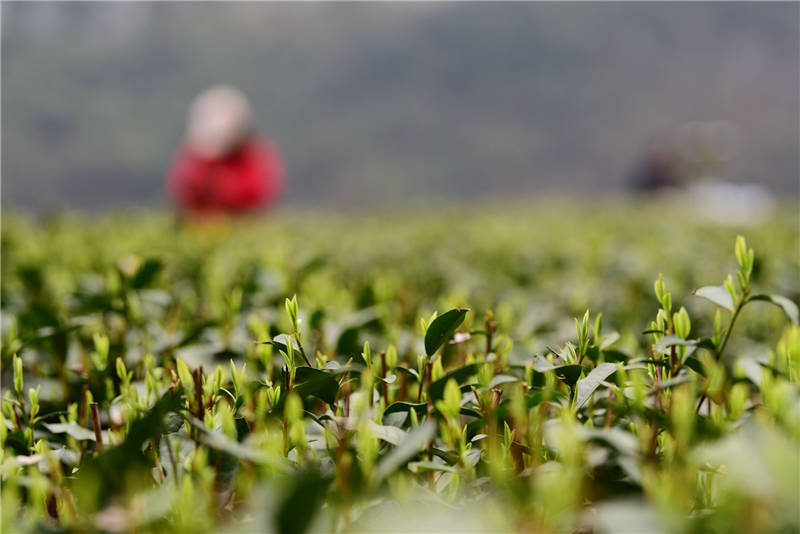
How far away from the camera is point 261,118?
19562 centimetres

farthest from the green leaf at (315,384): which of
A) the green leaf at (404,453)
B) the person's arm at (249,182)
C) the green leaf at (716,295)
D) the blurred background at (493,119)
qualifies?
the blurred background at (493,119)

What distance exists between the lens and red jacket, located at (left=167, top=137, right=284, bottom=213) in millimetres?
8312

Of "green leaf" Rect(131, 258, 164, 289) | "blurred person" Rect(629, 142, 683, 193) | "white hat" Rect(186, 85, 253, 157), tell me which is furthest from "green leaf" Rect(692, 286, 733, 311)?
"blurred person" Rect(629, 142, 683, 193)

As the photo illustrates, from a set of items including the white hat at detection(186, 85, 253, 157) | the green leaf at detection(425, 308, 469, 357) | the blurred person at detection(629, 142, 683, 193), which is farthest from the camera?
the blurred person at detection(629, 142, 683, 193)

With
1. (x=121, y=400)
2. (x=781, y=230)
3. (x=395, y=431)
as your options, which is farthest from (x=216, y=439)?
(x=781, y=230)

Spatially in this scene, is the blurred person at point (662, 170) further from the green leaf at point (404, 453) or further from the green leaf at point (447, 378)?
the green leaf at point (404, 453)

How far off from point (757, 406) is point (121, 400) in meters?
1.23

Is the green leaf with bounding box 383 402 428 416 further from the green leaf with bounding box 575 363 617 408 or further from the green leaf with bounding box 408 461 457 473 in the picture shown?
the green leaf with bounding box 575 363 617 408

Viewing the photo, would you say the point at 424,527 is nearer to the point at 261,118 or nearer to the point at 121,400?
the point at 121,400

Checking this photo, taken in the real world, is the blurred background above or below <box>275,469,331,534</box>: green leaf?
below

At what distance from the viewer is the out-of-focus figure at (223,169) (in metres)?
8.34

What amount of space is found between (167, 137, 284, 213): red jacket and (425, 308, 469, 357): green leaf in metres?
7.25

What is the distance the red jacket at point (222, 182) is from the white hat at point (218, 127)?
118mm

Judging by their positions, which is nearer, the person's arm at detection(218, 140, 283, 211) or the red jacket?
the red jacket
